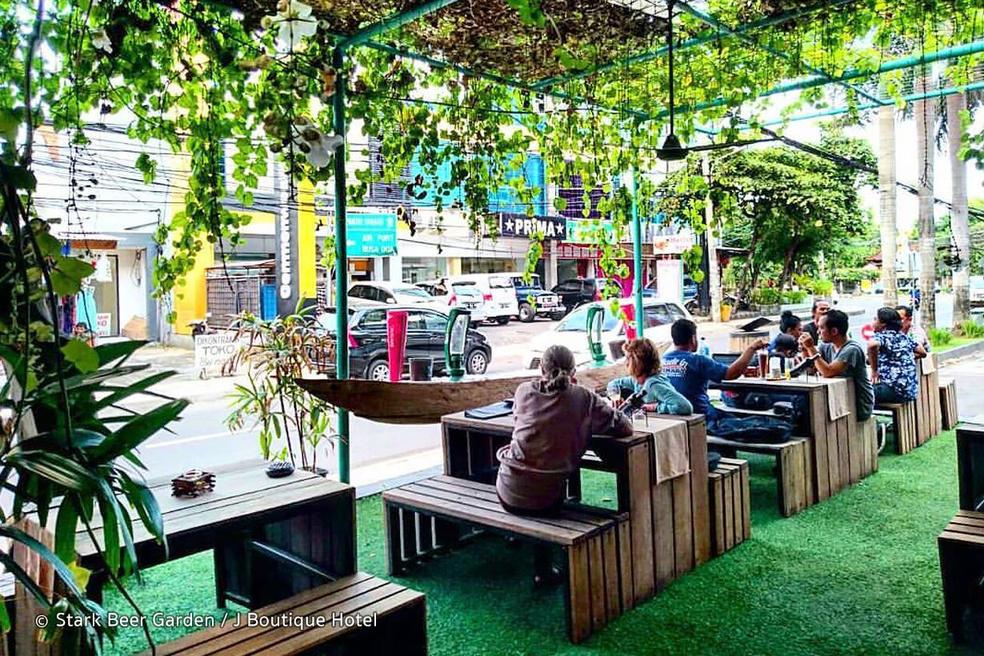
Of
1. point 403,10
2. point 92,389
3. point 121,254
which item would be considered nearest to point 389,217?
point 121,254

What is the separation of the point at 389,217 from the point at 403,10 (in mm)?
13458

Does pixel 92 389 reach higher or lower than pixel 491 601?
higher

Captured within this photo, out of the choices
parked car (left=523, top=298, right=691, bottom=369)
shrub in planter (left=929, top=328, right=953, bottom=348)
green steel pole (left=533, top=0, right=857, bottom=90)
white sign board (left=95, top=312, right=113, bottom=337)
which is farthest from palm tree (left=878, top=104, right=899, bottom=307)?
white sign board (left=95, top=312, right=113, bottom=337)

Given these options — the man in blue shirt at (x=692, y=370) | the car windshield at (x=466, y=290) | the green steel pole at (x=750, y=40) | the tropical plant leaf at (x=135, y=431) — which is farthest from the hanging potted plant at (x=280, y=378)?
the car windshield at (x=466, y=290)

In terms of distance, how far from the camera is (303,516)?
281cm

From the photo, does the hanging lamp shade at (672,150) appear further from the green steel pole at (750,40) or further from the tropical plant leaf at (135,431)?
the tropical plant leaf at (135,431)

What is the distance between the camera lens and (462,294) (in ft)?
61.2

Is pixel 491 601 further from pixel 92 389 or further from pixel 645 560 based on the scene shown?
pixel 92 389

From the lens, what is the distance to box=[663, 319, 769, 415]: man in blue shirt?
14.6ft

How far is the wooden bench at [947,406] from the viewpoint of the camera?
6517mm

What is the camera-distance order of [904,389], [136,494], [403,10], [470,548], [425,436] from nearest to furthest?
[136,494], [403,10], [470,548], [904,389], [425,436]

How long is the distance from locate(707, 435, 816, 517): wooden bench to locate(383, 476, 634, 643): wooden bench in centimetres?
154

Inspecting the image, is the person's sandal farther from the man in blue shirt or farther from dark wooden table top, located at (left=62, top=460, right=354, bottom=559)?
the man in blue shirt

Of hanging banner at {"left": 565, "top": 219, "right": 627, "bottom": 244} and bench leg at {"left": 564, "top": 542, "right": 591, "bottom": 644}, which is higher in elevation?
hanging banner at {"left": 565, "top": 219, "right": 627, "bottom": 244}
